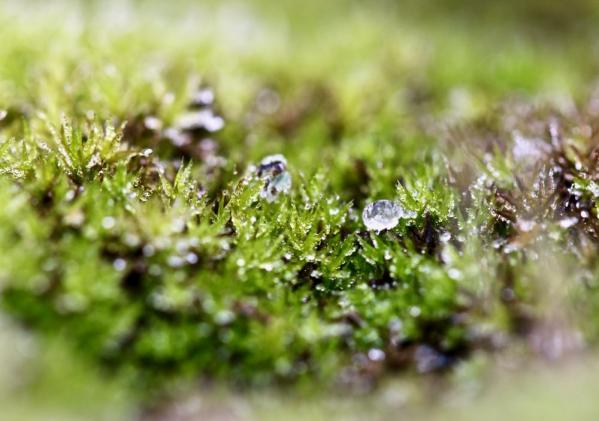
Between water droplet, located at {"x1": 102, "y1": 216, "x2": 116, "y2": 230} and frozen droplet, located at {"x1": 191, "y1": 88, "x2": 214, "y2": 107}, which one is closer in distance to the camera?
water droplet, located at {"x1": 102, "y1": 216, "x2": 116, "y2": 230}

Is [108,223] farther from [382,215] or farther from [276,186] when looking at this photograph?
[382,215]

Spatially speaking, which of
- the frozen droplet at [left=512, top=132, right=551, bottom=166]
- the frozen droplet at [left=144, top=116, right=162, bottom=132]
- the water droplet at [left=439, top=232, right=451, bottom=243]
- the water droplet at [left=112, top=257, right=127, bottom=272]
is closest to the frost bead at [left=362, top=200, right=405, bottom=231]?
the water droplet at [left=439, top=232, right=451, bottom=243]

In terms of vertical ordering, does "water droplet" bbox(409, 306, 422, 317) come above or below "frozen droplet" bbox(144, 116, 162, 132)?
below

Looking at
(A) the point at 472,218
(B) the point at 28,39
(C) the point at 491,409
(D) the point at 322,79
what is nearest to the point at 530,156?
(A) the point at 472,218

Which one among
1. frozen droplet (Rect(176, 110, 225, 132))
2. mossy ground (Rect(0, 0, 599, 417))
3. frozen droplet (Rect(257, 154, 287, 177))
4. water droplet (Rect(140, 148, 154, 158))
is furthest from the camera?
frozen droplet (Rect(176, 110, 225, 132))

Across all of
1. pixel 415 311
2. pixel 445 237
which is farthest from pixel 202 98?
pixel 415 311

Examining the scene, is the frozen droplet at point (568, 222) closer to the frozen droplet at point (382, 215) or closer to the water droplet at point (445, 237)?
the water droplet at point (445, 237)

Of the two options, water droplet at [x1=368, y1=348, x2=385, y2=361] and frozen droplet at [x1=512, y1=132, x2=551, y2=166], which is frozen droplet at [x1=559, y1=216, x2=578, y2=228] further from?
water droplet at [x1=368, y1=348, x2=385, y2=361]
